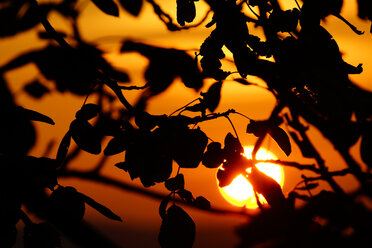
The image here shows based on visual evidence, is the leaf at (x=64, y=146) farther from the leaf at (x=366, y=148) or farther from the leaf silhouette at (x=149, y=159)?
the leaf at (x=366, y=148)

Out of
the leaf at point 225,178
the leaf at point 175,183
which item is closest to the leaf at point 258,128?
the leaf at point 225,178

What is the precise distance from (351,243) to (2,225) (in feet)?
3.95

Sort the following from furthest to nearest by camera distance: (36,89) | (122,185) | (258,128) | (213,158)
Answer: (36,89)
(122,185)
(258,128)
(213,158)

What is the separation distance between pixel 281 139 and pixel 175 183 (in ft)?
1.42

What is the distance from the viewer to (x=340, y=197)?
0.75 m

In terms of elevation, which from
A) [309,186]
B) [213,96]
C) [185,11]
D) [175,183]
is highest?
[185,11]

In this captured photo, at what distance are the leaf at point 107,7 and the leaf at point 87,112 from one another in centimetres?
36

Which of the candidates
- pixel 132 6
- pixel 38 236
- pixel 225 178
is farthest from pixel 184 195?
pixel 132 6

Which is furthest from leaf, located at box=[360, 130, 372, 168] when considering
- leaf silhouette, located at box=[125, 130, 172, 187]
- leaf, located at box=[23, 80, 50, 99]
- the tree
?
leaf, located at box=[23, 80, 50, 99]

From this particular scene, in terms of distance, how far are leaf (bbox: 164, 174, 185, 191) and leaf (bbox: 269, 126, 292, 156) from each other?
0.39 m

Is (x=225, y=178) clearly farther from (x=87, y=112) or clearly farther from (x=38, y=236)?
(x=38, y=236)

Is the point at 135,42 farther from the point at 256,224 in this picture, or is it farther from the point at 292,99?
the point at 256,224

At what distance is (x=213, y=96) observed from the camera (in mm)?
1978

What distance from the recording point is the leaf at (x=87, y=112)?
1791mm
